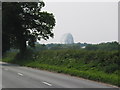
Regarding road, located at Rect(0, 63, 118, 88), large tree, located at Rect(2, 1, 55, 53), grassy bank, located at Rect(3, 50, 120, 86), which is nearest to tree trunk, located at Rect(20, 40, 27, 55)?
large tree, located at Rect(2, 1, 55, 53)

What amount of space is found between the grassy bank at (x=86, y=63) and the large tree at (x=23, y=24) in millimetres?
8952

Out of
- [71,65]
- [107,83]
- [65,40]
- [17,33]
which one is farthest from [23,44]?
[65,40]

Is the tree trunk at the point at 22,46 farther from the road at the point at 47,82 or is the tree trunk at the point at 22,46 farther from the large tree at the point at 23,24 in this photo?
the road at the point at 47,82

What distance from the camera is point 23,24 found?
2015 inches

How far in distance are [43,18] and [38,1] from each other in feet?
9.63

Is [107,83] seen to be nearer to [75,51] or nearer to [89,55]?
[89,55]

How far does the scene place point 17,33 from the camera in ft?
165

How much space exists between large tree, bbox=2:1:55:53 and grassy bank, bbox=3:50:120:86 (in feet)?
29.4

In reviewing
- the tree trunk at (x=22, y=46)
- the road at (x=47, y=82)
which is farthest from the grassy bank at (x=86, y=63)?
the tree trunk at (x=22, y=46)

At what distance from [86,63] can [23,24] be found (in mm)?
22660

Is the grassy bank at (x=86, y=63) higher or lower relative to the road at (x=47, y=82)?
higher

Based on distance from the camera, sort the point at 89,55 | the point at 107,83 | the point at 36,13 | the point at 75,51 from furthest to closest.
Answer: the point at 36,13 → the point at 75,51 → the point at 89,55 → the point at 107,83

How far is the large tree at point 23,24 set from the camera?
4933cm

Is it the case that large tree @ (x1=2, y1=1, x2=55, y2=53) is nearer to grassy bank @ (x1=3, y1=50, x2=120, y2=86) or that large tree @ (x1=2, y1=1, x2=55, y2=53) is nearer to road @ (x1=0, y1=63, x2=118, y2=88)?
grassy bank @ (x1=3, y1=50, x2=120, y2=86)
